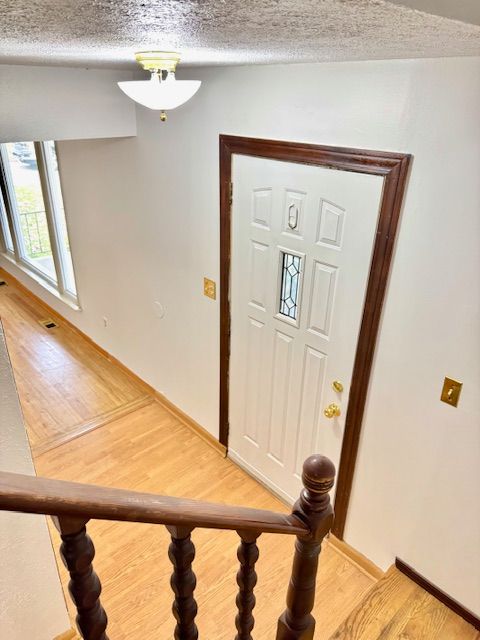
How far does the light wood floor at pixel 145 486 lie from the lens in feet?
7.33

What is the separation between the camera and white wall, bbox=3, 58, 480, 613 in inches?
64.6

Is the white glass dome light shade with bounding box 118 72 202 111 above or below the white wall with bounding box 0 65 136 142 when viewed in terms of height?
above

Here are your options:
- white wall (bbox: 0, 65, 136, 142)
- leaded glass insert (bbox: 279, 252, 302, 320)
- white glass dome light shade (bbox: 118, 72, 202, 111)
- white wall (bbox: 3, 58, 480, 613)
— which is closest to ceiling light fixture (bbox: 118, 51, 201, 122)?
white glass dome light shade (bbox: 118, 72, 202, 111)

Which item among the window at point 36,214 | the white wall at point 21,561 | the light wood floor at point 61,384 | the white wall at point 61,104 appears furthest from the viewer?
the window at point 36,214

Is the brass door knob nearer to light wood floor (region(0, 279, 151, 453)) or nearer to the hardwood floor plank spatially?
the hardwood floor plank

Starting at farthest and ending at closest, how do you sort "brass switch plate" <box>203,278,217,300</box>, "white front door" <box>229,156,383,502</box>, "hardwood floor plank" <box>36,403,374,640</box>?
"brass switch plate" <box>203,278,217,300</box>, "hardwood floor plank" <box>36,403,374,640</box>, "white front door" <box>229,156,383,502</box>

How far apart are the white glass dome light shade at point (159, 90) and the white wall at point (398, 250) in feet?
1.69

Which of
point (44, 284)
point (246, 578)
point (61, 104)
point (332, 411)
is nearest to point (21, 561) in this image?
point (246, 578)

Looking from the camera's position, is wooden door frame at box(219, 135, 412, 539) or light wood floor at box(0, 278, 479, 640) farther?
light wood floor at box(0, 278, 479, 640)

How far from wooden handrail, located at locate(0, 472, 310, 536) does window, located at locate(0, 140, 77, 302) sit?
4.14m

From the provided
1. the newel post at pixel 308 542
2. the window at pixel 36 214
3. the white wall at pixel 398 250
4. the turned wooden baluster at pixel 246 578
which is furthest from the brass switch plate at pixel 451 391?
the window at pixel 36 214

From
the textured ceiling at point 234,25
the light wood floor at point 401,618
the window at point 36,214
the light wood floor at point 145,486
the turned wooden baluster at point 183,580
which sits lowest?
the light wood floor at point 145,486

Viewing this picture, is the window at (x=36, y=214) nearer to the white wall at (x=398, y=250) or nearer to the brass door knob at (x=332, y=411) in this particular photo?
the white wall at (x=398, y=250)

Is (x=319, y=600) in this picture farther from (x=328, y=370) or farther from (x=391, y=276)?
(x=391, y=276)
